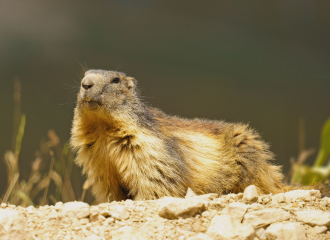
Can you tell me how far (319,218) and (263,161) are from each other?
1.73m

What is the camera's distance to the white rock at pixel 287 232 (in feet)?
8.38

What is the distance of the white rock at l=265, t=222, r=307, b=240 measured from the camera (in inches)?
101

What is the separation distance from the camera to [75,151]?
4441mm

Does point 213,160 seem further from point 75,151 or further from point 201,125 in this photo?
point 75,151

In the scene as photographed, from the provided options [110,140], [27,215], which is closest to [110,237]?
[27,215]

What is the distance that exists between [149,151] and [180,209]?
126 cm

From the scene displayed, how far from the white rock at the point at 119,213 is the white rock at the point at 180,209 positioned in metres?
0.25

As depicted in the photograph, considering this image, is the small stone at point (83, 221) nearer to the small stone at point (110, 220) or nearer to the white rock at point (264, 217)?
the small stone at point (110, 220)

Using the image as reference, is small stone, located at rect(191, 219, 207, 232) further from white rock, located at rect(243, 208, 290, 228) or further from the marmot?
the marmot

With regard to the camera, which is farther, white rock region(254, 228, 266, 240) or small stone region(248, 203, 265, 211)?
small stone region(248, 203, 265, 211)

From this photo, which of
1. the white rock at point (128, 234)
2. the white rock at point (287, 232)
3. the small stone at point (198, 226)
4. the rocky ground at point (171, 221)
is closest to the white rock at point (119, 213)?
the rocky ground at point (171, 221)

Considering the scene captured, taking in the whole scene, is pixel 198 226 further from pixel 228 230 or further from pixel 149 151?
pixel 149 151

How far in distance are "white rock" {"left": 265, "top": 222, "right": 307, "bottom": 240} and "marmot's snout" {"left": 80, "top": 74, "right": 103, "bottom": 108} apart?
2138mm

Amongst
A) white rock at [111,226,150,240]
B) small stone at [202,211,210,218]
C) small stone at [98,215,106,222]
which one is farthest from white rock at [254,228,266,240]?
small stone at [98,215,106,222]
